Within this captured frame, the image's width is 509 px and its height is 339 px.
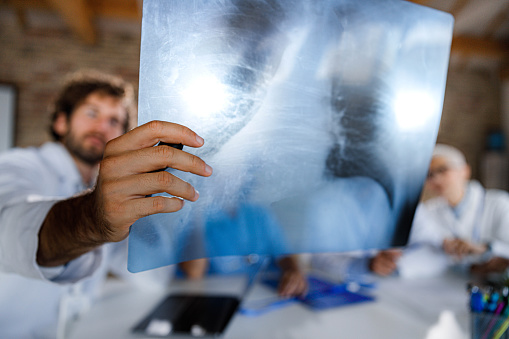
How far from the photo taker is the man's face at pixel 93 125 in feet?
4.03

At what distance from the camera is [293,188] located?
21.3 inches

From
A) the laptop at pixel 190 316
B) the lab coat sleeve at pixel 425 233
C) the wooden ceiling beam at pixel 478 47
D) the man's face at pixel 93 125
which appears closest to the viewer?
the laptop at pixel 190 316

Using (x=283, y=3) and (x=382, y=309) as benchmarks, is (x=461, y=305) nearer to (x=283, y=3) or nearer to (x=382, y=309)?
(x=382, y=309)

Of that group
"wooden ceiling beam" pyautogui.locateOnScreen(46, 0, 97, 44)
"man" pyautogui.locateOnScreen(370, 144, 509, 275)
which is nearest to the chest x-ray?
"man" pyautogui.locateOnScreen(370, 144, 509, 275)

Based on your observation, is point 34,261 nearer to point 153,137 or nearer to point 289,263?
point 153,137

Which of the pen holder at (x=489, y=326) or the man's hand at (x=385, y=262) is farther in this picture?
the man's hand at (x=385, y=262)

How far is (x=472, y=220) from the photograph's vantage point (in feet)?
5.84

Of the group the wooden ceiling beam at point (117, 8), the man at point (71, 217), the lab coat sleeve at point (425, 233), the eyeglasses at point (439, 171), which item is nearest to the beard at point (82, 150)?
the man at point (71, 217)

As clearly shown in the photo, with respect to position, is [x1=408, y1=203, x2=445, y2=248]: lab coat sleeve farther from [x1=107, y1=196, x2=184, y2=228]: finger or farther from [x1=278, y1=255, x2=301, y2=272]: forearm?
[x1=107, y1=196, x2=184, y2=228]: finger

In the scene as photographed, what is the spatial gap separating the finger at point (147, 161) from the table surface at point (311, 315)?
19.5 inches

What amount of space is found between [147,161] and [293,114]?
0.78 ft

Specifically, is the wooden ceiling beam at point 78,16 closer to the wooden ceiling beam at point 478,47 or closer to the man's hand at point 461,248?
the man's hand at point 461,248

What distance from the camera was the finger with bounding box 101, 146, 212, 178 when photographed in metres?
0.42

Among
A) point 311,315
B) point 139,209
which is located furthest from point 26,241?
point 311,315
